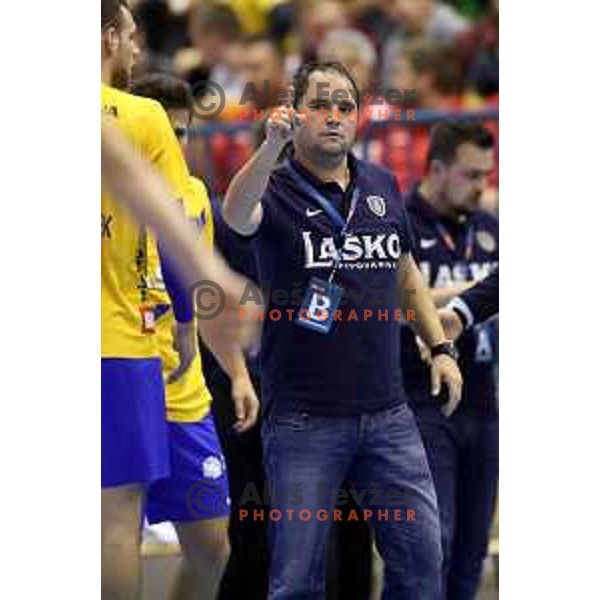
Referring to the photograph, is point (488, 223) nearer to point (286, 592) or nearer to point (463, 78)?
point (463, 78)

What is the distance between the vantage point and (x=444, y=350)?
6.00 meters

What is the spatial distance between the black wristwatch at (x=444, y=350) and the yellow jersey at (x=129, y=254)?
0.79 meters

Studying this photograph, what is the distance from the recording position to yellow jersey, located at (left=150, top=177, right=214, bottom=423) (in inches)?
227

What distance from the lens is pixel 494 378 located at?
628 cm

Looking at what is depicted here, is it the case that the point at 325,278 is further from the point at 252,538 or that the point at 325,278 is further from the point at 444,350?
the point at 252,538

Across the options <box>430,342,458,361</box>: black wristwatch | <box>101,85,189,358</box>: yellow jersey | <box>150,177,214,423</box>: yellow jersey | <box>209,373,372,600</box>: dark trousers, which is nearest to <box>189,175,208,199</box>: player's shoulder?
<box>150,177,214,423</box>: yellow jersey

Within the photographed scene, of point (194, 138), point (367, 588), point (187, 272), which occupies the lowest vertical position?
point (367, 588)

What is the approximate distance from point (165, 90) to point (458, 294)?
105 centimetres

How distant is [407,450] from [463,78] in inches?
44.9

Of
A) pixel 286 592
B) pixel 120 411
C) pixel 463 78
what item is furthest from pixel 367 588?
pixel 463 78

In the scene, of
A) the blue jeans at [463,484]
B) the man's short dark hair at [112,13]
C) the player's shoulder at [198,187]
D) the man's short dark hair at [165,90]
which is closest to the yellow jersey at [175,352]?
the player's shoulder at [198,187]

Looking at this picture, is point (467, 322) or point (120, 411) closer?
point (120, 411)

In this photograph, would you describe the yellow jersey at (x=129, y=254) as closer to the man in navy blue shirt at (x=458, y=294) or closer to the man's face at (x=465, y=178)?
the man in navy blue shirt at (x=458, y=294)

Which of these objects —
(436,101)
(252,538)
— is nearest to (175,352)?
(252,538)
